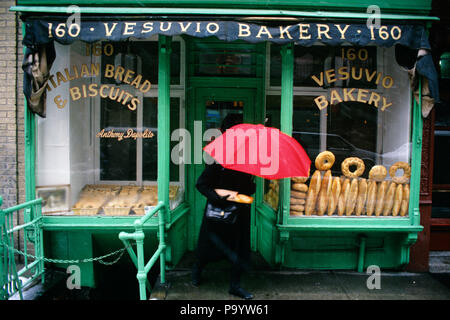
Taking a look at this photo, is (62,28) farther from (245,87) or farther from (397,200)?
(397,200)

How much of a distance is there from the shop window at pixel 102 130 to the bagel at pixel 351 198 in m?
2.47

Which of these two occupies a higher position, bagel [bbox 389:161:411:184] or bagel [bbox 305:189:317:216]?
bagel [bbox 389:161:411:184]

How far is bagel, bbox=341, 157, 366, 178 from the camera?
15.4 feet

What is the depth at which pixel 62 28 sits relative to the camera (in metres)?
4.18

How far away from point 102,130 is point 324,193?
3.33m

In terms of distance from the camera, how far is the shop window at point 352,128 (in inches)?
182

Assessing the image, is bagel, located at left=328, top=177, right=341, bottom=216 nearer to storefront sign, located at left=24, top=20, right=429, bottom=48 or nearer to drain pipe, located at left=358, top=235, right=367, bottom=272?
drain pipe, located at left=358, top=235, right=367, bottom=272

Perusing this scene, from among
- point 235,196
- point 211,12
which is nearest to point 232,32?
point 211,12

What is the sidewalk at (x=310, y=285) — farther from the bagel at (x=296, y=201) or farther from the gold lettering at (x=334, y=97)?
the gold lettering at (x=334, y=97)

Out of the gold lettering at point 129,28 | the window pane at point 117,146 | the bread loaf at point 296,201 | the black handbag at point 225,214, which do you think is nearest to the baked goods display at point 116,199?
the window pane at point 117,146

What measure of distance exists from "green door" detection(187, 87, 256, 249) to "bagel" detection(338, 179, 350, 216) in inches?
68.8

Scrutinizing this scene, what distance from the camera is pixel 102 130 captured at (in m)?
4.92

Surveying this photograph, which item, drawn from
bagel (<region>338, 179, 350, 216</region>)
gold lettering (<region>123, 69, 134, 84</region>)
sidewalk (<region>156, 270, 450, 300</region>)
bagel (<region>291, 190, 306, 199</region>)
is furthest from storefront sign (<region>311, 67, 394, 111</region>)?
gold lettering (<region>123, 69, 134, 84</region>)
